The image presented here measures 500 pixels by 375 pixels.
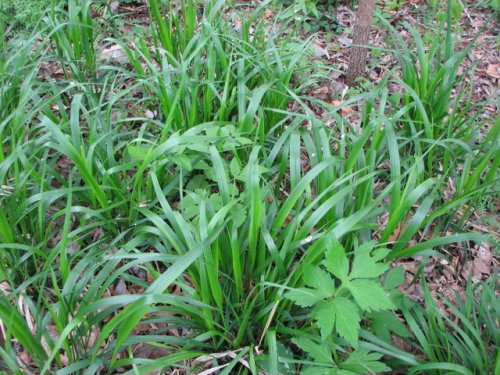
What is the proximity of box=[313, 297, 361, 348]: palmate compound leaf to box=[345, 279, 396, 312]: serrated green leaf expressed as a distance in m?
0.03

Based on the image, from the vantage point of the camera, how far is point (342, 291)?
160cm

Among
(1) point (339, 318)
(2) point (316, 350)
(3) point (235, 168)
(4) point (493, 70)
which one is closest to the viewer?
(1) point (339, 318)

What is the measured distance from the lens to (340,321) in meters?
1.44

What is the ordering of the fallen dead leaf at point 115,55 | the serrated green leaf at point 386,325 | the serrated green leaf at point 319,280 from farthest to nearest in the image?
the fallen dead leaf at point 115,55 < the serrated green leaf at point 386,325 < the serrated green leaf at point 319,280

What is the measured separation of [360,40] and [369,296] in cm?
191

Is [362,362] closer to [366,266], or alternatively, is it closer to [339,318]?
[339,318]

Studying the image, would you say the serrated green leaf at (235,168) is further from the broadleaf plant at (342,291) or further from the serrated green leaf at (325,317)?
the serrated green leaf at (325,317)

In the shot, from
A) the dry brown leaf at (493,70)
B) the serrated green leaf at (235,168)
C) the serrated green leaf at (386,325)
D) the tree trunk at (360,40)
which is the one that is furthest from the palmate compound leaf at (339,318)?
the dry brown leaf at (493,70)

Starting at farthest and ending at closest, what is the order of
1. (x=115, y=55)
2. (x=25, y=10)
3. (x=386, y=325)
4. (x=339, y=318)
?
1. (x=115, y=55)
2. (x=25, y=10)
3. (x=386, y=325)
4. (x=339, y=318)

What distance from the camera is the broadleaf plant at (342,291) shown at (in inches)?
56.6

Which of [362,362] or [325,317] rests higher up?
[325,317]

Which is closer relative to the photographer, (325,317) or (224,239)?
(325,317)

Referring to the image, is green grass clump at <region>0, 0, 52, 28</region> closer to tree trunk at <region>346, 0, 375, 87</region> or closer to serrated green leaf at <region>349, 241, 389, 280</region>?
tree trunk at <region>346, 0, 375, 87</region>

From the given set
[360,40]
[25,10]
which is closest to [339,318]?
[360,40]
